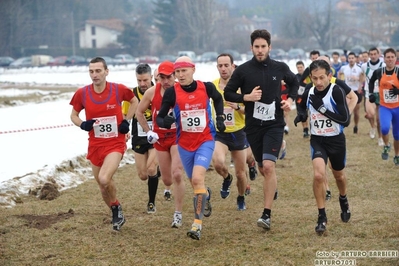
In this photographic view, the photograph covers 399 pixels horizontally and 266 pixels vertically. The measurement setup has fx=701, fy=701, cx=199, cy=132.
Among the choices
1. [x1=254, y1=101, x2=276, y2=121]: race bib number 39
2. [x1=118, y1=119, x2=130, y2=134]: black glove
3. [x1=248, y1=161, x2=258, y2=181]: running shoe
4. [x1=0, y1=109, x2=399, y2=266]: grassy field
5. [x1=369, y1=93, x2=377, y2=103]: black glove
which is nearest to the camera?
[x1=0, y1=109, x2=399, y2=266]: grassy field

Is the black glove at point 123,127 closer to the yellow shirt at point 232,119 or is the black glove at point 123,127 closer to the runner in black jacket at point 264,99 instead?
the runner in black jacket at point 264,99

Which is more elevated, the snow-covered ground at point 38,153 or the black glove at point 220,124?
the black glove at point 220,124

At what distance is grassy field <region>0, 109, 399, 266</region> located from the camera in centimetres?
742

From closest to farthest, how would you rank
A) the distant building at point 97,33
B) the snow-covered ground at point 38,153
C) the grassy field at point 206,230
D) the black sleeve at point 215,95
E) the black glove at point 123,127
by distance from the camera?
the grassy field at point 206,230, the black sleeve at point 215,95, the black glove at point 123,127, the snow-covered ground at point 38,153, the distant building at point 97,33

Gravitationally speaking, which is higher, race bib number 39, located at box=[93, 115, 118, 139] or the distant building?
the distant building

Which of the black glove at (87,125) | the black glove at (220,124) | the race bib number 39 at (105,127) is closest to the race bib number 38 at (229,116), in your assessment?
the black glove at (220,124)

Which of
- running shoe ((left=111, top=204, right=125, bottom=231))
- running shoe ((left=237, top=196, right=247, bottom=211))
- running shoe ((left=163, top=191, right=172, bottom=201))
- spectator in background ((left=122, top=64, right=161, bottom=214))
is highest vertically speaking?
spectator in background ((left=122, top=64, right=161, bottom=214))

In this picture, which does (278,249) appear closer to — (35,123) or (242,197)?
(242,197)

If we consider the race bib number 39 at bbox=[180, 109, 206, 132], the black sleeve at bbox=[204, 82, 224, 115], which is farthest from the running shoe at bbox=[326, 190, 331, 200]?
the race bib number 39 at bbox=[180, 109, 206, 132]

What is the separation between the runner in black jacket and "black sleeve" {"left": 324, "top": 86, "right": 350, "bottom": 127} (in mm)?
553

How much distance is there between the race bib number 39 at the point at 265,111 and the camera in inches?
343

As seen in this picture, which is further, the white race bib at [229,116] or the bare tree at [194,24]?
the bare tree at [194,24]

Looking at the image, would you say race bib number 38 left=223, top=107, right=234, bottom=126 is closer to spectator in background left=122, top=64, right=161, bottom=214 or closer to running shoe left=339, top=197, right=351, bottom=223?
spectator in background left=122, top=64, right=161, bottom=214

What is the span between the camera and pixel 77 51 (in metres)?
101
